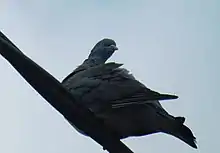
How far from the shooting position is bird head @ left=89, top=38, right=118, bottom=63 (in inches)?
208

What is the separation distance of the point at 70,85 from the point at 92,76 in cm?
18

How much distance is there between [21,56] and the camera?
7.47 ft

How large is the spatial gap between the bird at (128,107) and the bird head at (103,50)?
165 centimetres

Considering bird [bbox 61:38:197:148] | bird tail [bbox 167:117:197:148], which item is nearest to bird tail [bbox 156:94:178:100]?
bird [bbox 61:38:197:148]

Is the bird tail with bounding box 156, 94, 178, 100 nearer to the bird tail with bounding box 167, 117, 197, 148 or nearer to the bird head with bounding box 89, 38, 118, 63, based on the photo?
the bird tail with bounding box 167, 117, 197, 148

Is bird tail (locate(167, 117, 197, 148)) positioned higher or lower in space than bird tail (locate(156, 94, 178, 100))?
lower

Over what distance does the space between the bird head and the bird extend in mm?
1650

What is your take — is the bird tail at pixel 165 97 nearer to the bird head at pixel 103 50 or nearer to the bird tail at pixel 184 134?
the bird tail at pixel 184 134

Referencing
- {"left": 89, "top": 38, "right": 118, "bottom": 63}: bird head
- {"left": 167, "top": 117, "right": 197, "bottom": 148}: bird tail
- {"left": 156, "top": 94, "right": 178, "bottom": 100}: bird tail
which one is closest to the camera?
{"left": 156, "top": 94, "right": 178, "bottom": 100}: bird tail

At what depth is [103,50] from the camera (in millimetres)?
5352

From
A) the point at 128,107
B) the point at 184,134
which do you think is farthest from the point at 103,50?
the point at 184,134

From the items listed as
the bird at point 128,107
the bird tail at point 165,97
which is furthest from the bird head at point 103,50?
the bird tail at point 165,97

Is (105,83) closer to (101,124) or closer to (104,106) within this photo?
(104,106)

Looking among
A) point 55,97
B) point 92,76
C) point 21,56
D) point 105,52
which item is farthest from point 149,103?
point 105,52
